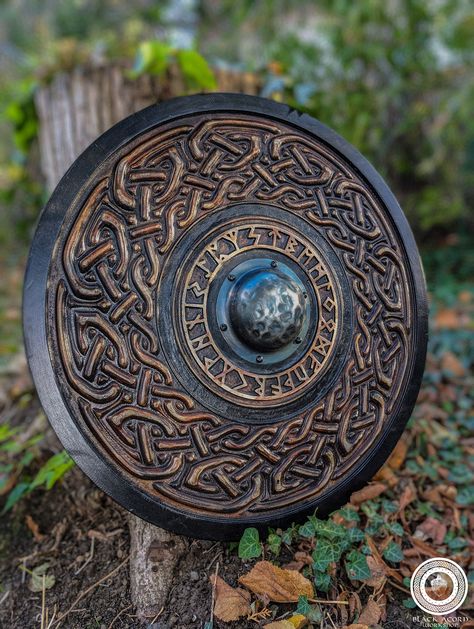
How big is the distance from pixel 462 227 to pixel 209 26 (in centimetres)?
726

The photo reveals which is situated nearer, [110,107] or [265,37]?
[110,107]

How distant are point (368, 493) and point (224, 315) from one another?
36.0 inches

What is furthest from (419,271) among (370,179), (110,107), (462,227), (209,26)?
→ (209,26)

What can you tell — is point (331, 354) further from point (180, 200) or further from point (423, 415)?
point (423, 415)

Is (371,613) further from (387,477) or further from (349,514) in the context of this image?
(387,477)

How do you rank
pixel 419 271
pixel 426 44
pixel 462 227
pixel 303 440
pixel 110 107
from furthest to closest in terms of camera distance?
pixel 462 227 → pixel 426 44 → pixel 110 107 → pixel 419 271 → pixel 303 440

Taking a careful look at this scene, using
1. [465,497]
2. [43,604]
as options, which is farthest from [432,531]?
[43,604]

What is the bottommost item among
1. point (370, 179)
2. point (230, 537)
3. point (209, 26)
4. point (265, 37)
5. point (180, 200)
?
point (230, 537)

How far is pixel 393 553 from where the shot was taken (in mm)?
1876

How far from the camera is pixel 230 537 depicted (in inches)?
65.5

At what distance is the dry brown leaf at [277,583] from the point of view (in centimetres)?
167

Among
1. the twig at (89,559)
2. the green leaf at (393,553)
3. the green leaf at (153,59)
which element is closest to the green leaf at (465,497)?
the green leaf at (393,553)

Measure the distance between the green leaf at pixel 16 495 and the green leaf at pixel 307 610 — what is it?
1150 millimetres

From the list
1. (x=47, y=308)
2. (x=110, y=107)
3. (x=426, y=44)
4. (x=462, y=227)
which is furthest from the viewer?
(x=462, y=227)
